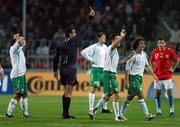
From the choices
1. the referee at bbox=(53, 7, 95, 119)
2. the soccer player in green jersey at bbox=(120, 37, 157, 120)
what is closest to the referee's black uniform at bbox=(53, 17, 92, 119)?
the referee at bbox=(53, 7, 95, 119)

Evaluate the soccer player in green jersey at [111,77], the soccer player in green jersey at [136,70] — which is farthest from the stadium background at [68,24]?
the soccer player in green jersey at [136,70]

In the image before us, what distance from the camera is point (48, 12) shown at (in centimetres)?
4078

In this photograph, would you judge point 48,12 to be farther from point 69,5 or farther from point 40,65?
point 40,65

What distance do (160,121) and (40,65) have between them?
16.2 m

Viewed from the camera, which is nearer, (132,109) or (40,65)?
(132,109)

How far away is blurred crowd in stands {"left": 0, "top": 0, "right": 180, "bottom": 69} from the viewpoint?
37.1 m

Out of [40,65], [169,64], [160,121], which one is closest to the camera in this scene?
[160,121]

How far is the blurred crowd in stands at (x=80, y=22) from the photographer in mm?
37094

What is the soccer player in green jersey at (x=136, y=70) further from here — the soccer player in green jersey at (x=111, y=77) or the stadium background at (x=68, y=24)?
the stadium background at (x=68, y=24)

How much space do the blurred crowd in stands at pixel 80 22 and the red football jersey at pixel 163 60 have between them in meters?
11.1

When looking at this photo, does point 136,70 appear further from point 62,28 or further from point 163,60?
point 62,28

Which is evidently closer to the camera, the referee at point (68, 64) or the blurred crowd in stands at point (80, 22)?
the referee at point (68, 64)

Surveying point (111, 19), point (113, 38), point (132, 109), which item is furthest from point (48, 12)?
point (113, 38)

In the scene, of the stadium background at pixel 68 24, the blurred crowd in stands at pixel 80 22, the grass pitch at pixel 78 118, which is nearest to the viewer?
the grass pitch at pixel 78 118
